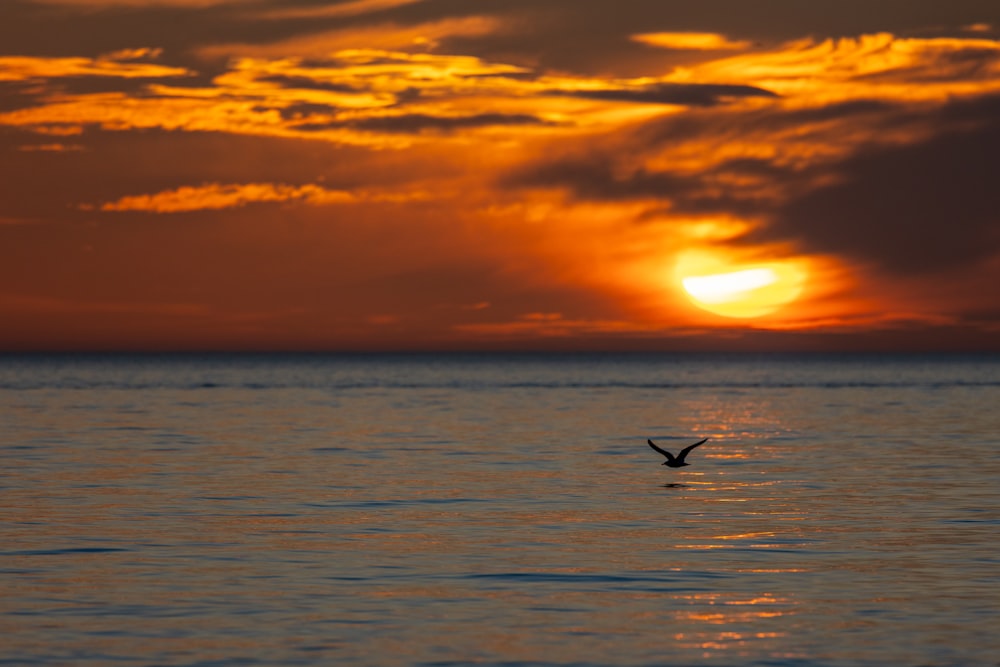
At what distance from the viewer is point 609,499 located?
3650cm

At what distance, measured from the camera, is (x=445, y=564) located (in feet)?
84.3

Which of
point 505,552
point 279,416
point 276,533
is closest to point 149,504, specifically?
point 276,533

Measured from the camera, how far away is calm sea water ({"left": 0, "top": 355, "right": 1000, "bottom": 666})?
19.6m

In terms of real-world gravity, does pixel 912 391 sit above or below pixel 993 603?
above

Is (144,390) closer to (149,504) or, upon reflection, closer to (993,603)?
(149,504)

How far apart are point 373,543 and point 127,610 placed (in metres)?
7.47

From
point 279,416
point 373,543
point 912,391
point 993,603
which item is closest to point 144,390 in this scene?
point 279,416

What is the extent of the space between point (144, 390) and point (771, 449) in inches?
3098

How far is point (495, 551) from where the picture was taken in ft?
89.2

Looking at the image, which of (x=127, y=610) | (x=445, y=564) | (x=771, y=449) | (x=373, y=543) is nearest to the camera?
(x=127, y=610)

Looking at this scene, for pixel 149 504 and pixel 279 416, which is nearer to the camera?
pixel 149 504

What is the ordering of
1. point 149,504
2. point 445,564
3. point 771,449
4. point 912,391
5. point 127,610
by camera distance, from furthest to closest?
point 912,391, point 771,449, point 149,504, point 445,564, point 127,610

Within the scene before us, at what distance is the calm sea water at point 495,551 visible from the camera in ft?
64.2

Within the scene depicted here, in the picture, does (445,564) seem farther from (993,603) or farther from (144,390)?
(144,390)
